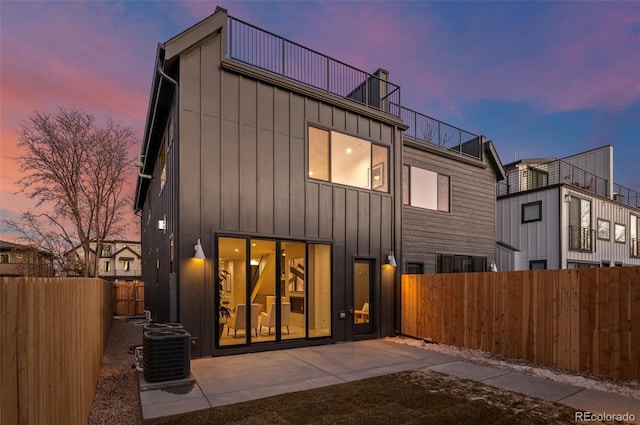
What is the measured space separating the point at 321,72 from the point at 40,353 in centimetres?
892

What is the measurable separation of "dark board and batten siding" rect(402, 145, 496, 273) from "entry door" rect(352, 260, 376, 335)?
1.79 meters

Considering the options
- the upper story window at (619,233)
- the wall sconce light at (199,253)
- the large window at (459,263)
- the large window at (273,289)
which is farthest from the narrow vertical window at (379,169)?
the upper story window at (619,233)

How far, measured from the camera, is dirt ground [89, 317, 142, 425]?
15.3ft

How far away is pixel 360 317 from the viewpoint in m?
9.95

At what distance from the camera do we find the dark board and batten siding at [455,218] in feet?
38.9

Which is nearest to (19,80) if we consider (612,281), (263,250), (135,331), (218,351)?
(135,331)

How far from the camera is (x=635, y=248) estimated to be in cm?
2192

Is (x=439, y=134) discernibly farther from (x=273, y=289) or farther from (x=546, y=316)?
(x=273, y=289)

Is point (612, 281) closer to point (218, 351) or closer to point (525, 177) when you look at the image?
point (218, 351)

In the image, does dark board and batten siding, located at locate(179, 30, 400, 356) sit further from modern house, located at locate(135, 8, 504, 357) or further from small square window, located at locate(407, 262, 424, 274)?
small square window, located at locate(407, 262, 424, 274)

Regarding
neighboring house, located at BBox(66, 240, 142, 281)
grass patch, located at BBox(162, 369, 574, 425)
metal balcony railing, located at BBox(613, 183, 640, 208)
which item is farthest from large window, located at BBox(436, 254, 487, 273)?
neighboring house, located at BBox(66, 240, 142, 281)

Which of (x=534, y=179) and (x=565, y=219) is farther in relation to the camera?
(x=534, y=179)

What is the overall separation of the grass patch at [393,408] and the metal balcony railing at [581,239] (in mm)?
14214

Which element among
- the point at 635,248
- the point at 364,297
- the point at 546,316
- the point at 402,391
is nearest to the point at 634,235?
the point at 635,248
